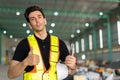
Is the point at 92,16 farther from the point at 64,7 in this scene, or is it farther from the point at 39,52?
the point at 39,52

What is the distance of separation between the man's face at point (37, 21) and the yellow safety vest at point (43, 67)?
0.13 m

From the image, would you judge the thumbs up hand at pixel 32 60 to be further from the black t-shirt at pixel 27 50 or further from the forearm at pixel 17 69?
the black t-shirt at pixel 27 50

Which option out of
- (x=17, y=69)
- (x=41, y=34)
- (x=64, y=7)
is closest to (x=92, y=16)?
(x=64, y=7)

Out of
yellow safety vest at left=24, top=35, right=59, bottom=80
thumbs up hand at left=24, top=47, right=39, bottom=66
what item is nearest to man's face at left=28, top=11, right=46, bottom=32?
yellow safety vest at left=24, top=35, right=59, bottom=80

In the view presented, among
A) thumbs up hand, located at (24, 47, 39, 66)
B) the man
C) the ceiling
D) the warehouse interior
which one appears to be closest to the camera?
thumbs up hand, located at (24, 47, 39, 66)

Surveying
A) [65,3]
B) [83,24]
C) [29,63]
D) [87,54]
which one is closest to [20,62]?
[29,63]

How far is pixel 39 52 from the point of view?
97.7 inches

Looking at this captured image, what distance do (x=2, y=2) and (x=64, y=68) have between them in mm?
29475

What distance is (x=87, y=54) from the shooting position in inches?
1966

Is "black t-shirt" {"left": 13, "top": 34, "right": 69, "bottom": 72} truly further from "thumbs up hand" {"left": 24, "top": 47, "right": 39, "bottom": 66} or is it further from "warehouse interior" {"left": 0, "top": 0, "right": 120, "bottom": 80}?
"warehouse interior" {"left": 0, "top": 0, "right": 120, "bottom": 80}

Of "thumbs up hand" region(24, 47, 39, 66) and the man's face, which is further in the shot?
the man's face

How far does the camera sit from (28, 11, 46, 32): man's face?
2.45 meters

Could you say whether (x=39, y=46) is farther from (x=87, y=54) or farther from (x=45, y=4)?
(x=87, y=54)

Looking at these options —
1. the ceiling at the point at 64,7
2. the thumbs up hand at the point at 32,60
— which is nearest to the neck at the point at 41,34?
the thumbs up hand at the point at 32,60
